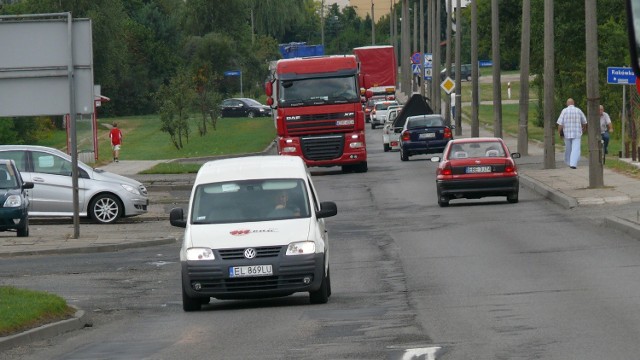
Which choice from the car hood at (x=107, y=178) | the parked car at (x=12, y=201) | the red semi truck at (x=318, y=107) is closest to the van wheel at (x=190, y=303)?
the parked car at (x=12, y=201)

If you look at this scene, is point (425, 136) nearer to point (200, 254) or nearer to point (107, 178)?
point (107, 178)

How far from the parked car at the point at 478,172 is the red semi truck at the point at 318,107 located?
11.6m

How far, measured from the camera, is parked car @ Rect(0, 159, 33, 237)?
28547 mm

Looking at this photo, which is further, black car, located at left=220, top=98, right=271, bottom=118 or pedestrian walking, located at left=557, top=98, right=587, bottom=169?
black car, located at left=220, top=98, right=271, bottom=118

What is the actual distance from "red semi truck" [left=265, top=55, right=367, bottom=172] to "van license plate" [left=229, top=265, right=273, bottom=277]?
2708 cm

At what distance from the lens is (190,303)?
56.0ft

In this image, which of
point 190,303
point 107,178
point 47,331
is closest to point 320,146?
point 107,178

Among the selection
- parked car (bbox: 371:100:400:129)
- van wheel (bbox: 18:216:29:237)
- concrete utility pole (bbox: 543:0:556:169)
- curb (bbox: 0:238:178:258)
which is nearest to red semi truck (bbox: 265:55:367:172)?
concrete utility pole (bbox: 543:0:556:169)

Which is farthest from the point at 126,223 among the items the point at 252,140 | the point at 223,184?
the point at 252,140

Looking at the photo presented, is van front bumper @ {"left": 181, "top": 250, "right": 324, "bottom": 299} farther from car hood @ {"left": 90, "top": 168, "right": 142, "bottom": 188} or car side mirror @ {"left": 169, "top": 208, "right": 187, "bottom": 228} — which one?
car hood @ {"left": 90, "top": 168, "right": 142, "bottom": 188}

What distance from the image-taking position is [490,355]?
11.8 meters

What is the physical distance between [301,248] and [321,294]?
66 centimetres

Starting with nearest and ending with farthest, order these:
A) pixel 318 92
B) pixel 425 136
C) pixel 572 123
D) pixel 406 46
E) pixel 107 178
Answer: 1. pixel 107 178
2. pixel 572 123
3. pixel 318 92
4. pixel 425 136
5. pixel 406 46

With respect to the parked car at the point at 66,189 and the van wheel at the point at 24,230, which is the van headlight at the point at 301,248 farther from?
the parked car at the point at 66,189
